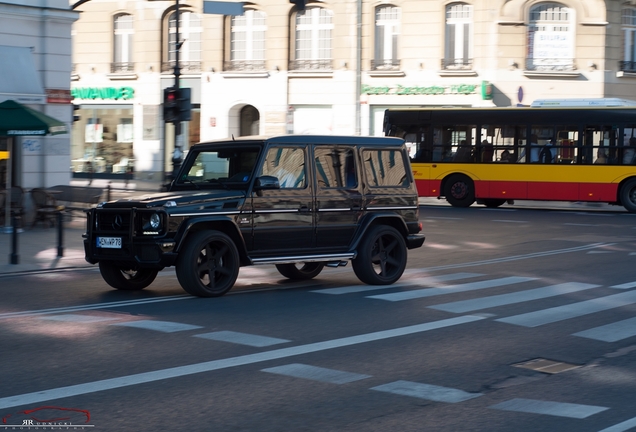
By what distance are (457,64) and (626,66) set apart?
257 inches

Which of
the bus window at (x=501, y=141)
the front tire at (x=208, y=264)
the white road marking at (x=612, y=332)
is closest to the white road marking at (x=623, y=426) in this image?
the white road marking at (x=612, y=332)

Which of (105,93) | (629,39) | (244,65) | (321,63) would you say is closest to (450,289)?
(629,39)

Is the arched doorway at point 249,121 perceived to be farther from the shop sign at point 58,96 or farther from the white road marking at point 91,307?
the white road marking at point 91,307

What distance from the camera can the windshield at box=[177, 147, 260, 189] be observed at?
1191cm

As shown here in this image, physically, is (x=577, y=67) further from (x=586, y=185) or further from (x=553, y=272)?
(x=553, y=272)

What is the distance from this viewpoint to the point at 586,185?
1159 inches

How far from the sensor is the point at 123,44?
4656 cm

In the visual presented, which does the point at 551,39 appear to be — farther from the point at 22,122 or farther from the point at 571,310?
the point at 571,310

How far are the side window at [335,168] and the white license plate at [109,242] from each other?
2.55m

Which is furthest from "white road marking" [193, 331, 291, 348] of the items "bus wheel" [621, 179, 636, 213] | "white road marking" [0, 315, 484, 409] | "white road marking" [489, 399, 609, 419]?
"bus wheel" [621, 179, 636, 213]

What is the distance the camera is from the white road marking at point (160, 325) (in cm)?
907

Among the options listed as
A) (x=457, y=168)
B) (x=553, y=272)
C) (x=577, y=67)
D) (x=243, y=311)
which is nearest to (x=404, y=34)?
(x=577, y=67)

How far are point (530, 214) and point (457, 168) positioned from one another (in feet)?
12.8

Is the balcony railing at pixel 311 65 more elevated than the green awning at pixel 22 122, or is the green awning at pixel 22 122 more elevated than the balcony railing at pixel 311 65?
the balcony railing at pixel 311 65
